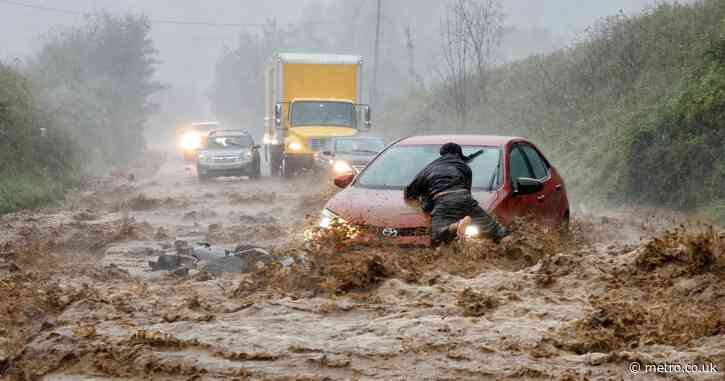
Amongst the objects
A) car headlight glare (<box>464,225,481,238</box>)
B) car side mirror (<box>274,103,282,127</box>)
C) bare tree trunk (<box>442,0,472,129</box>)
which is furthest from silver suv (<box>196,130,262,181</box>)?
car headlight glare (<box>464,225,481,238</box>)

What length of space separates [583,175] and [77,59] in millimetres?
32827

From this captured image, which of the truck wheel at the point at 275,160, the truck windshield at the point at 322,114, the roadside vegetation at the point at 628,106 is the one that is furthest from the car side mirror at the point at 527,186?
the truck wheel at the point at 275,160

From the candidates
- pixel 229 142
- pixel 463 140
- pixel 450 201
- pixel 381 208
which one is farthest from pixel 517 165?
pixel 229 142

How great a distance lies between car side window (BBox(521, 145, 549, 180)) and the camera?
35.1 feet

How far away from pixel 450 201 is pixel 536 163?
2.61m

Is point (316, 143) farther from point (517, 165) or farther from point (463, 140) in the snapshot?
point (517, 165)

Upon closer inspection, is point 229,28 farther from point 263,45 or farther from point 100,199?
point 100,199

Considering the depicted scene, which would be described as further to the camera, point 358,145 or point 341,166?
point 358,145

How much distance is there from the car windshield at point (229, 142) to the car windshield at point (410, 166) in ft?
68.0

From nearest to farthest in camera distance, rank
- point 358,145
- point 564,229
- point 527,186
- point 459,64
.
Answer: point 527,186
point 564,229
point 358,145
point 459,64

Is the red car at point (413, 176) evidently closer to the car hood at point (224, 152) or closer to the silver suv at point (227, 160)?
the silver suv at point (227, 160)

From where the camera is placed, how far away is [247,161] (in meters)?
30.1

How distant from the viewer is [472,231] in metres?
8.48

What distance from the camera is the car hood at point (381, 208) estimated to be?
8648mm
